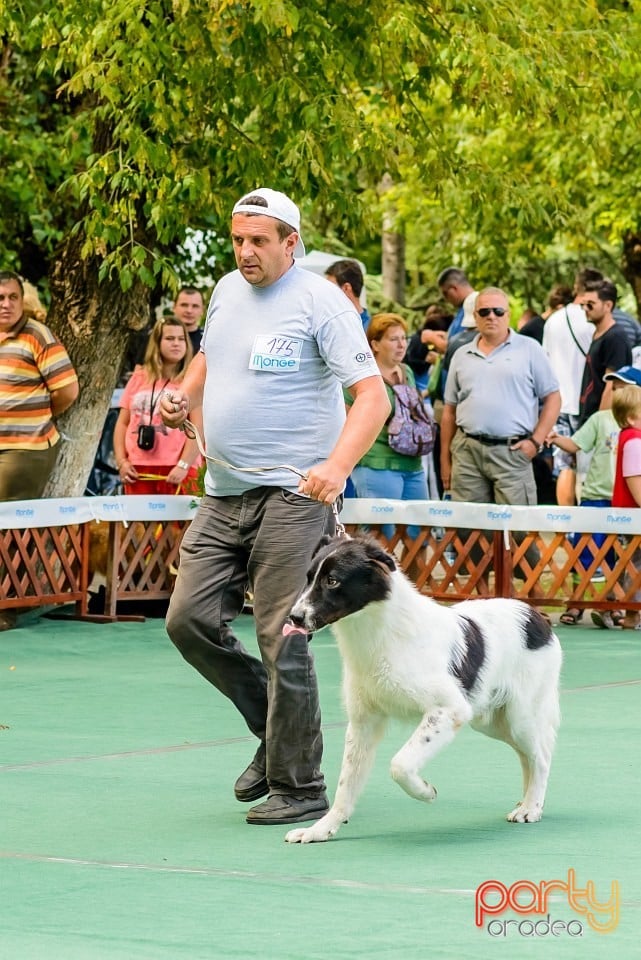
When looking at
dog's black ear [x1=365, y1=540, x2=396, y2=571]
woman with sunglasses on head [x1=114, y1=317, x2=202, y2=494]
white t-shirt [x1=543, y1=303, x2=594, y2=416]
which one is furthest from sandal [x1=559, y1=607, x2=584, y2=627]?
dog's black ear [x1=365, y1=540, x2=396, y2=571]

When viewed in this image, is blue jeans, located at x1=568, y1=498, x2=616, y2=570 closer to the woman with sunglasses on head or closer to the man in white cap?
the woman with sunglasses on head

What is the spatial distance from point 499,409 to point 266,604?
21.2 feet

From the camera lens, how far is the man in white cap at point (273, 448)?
6.22m

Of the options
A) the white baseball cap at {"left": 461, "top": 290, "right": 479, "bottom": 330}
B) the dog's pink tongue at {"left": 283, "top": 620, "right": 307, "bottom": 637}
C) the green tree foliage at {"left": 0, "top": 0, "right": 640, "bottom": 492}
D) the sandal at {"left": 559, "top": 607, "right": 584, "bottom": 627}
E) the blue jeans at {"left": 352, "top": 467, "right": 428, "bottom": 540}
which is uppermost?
the green tree foliage at {"left": 0, "top": 0, "right": 640, "bottom": 492}

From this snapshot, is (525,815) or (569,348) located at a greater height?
(569,348)

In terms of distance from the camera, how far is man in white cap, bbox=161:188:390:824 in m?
6.22

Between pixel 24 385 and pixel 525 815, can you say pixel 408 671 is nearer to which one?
pixel 525 815

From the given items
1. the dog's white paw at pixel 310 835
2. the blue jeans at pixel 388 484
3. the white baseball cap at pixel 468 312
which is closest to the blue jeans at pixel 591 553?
the blue jeans at pixel 388 484

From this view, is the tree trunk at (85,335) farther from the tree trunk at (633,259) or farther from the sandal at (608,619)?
the tree trunk at (633,259)

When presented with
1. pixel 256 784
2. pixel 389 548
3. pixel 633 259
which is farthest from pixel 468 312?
pixel 633 259

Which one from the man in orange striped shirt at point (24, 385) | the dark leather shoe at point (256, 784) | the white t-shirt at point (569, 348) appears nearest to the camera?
the dark leather shoe at point (256, 784)

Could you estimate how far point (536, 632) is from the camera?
6.54m

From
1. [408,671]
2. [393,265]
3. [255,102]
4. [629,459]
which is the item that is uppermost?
[255,102]

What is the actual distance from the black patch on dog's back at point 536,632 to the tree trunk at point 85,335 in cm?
737
